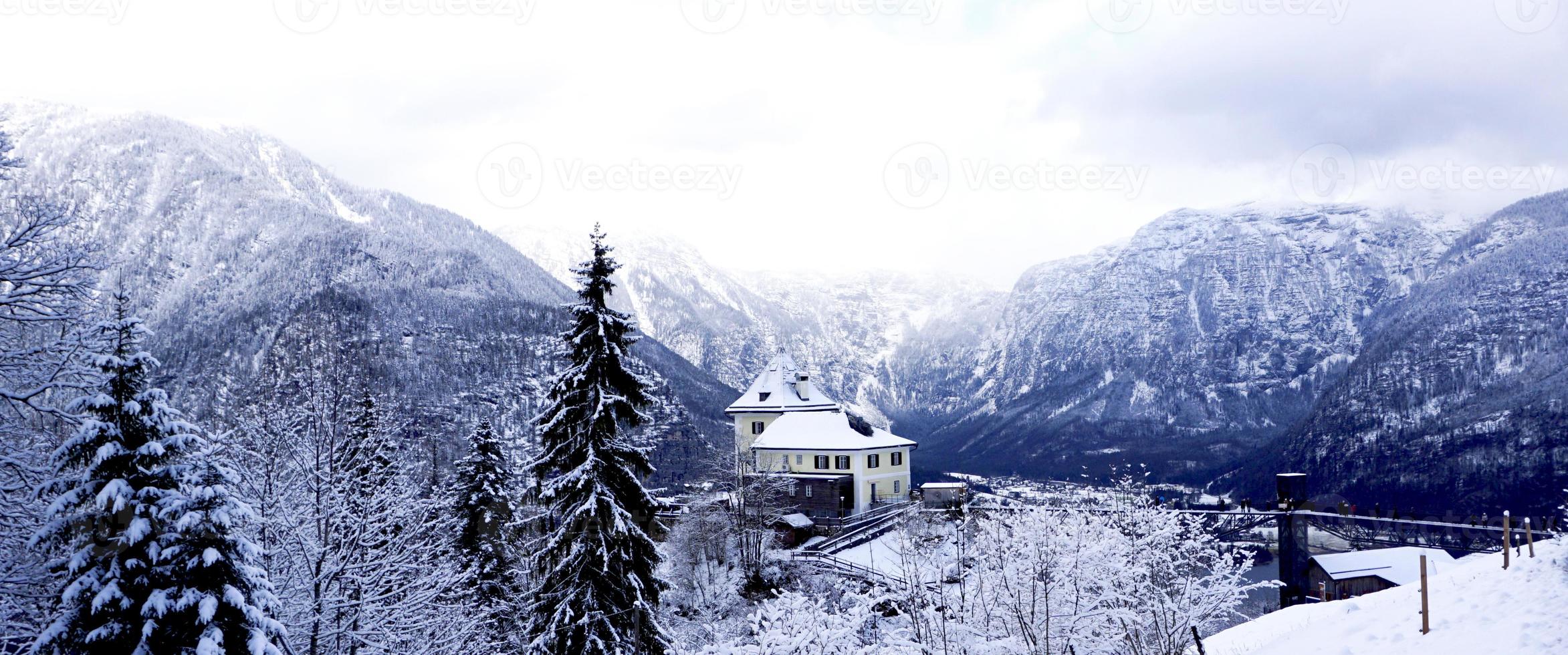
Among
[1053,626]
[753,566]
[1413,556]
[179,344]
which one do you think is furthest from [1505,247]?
[179,344]

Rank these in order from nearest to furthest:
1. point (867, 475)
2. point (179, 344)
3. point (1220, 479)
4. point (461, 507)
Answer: point (461, 507) → point (867, 475) → point (179, 344) → point (1220, 479)

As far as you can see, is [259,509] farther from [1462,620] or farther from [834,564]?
[834,564]

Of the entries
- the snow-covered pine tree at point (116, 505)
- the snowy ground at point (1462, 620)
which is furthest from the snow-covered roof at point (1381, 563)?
the snow-covered pine tree at point (116, 505)

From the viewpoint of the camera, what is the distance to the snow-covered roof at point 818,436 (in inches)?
2391

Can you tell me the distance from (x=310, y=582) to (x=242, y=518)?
5.28 meters

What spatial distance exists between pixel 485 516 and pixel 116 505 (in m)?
20.0

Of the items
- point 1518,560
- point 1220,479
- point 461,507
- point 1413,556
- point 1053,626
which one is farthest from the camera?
point 1220,479

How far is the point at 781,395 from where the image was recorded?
246ft

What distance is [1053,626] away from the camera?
49.5 ft

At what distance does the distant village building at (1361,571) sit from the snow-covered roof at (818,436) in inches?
1042

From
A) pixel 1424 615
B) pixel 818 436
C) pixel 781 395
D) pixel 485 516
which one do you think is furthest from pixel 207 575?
pixel 781 395

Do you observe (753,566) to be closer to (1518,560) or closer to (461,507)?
(461,507)

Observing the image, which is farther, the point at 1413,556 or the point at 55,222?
the point at 1413,556

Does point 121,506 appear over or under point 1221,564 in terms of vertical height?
over
